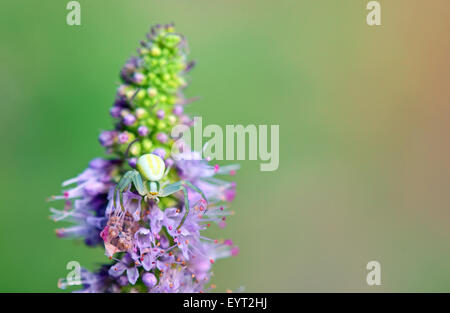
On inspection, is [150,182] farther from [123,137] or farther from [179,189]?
[123,137]

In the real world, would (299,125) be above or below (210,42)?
below

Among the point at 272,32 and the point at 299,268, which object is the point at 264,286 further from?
the point at 272,32

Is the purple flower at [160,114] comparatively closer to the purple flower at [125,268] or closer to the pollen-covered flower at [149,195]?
the pollen-covered flower at [149,195]

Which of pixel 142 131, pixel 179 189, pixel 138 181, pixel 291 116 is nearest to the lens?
pixel 138 181

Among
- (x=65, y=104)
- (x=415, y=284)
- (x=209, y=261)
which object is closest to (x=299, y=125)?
(x=415, y=284)

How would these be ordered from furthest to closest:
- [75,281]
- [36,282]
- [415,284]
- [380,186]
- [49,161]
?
[380,186], [415,284], [49,161], [36,282], [75,281]

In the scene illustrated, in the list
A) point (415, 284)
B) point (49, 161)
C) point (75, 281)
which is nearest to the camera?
point (75, 281)

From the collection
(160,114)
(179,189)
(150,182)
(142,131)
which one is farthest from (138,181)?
(160,114)
